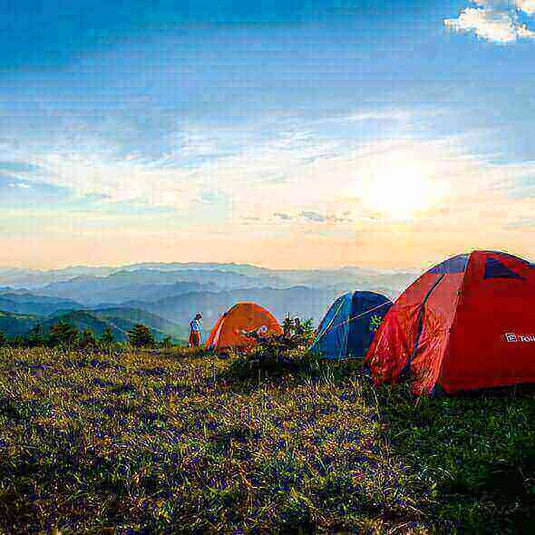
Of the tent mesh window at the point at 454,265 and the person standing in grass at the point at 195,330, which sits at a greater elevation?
the tent mesh window at the point at 454,265

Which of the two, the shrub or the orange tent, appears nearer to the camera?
the orange tent

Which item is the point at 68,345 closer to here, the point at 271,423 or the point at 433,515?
the point at 271,423

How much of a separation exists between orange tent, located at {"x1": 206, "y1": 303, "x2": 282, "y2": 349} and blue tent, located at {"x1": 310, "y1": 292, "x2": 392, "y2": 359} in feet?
12.0

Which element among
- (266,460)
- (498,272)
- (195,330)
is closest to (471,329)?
(498,272)

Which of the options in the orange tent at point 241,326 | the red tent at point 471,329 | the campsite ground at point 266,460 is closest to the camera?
the campsite ground at point 266,460

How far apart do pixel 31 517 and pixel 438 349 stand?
756 centimetres

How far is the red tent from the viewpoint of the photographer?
32.0ft

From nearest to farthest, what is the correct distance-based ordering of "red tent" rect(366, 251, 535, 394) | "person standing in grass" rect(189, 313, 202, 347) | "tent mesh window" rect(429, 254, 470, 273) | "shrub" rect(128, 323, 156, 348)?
"red tent" rect(366, 251, 535, 394) < "tent mesh window" rect(429, 254, 470, 273) < "shrub" rect(128, 323, 156, 348) < "person standing in grass" rect(189, 313, 202, 347)

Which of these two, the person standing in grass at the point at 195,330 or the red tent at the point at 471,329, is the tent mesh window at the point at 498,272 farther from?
the person standing in grass at the point at 195,330

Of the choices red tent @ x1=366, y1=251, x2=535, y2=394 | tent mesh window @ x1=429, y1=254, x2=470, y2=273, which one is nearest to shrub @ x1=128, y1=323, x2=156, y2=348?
red tent @ x1=366, y1=251, x2=535, y2=394

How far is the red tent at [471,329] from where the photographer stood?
9.74 m

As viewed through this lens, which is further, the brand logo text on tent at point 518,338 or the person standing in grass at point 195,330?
the person standing in grass at point 195,330

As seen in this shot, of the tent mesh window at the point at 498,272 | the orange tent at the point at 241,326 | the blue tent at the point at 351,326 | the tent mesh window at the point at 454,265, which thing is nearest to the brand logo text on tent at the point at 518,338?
the tent mesh window at the point at 498,272

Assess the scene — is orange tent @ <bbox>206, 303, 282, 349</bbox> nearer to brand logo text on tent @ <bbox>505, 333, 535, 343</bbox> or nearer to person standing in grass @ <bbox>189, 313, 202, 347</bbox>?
person standing in grass @ <bbox>189, 313, 202, 347</bbox>
